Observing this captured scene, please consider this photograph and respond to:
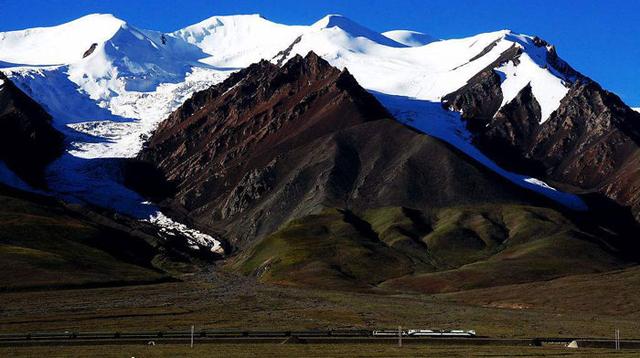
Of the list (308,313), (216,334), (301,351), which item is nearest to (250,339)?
(216,334)

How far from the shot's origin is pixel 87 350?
96.8 meters

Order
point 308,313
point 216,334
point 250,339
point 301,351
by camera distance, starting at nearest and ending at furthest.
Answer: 1. point 301,351
2. point 250,339
3. point 216,334
4. point 308,313

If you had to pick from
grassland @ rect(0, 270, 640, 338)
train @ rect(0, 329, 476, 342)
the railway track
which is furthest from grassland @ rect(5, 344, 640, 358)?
grassland @ rect(0, 270, 640, 338)

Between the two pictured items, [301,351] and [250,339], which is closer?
[301,351]

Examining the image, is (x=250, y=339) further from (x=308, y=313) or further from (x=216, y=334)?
(x=308, y=313)

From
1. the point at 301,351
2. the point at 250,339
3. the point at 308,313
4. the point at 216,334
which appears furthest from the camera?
the point at 308,313

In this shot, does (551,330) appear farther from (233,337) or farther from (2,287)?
(2,287)

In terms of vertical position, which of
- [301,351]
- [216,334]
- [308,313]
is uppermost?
[308,313]

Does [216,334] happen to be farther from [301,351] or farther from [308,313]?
[308,313]

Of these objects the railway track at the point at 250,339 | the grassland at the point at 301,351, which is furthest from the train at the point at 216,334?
the grassland at the point at 301,351

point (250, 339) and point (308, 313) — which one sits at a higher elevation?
point (308, 313)

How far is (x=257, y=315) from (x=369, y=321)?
Result: 1986 cm

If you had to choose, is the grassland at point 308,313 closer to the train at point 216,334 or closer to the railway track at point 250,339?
the train at point 216,334

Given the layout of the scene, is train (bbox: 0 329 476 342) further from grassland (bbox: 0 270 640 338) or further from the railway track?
grassland (bbox: 0 270 640 338)
